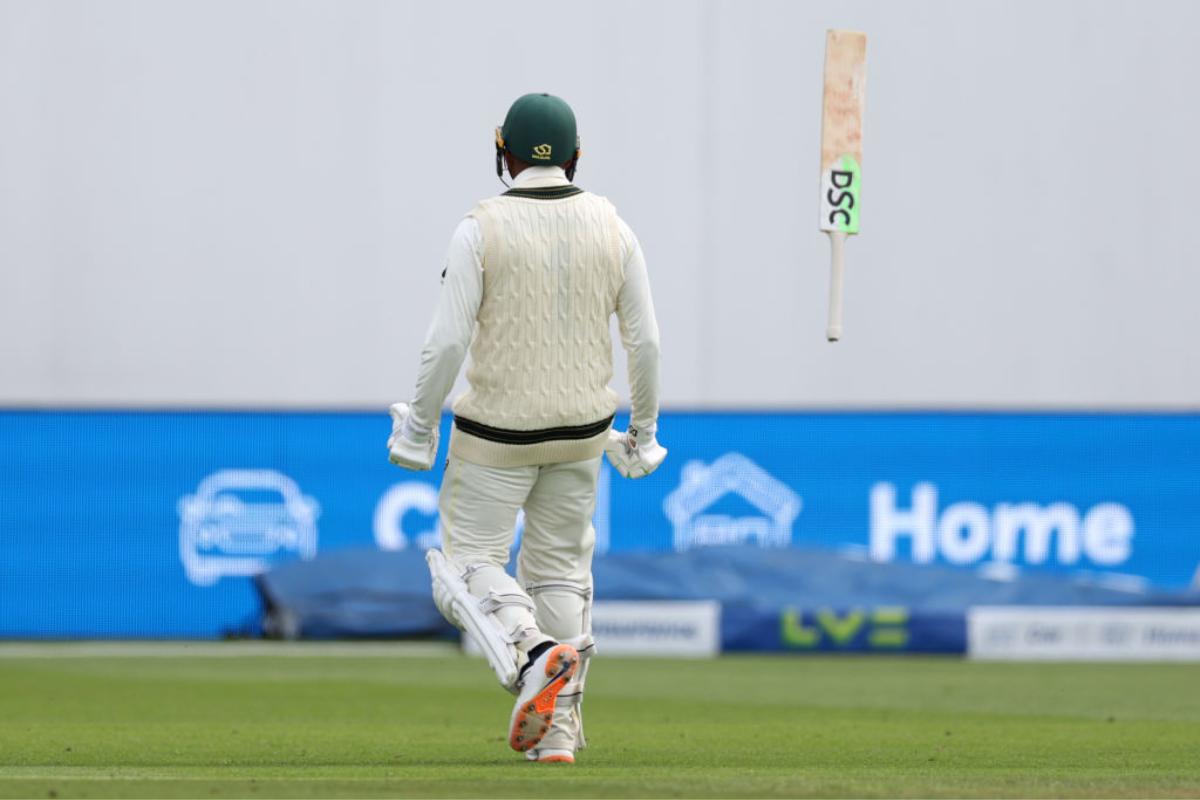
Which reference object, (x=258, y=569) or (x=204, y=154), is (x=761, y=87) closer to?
(x=204, y=154)

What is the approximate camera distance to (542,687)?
5.73 meters

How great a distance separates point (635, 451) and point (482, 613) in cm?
72

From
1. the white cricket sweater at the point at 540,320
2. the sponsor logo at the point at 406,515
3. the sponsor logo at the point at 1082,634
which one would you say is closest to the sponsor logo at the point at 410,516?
the sponsor logo at the point at 406,515

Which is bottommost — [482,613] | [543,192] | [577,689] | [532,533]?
[577,689]

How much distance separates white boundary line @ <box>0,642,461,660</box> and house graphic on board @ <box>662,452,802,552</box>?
2.37 metres

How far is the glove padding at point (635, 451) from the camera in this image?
6309 millimetres

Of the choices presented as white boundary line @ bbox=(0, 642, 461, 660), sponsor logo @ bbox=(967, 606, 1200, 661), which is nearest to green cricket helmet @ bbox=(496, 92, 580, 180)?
white boundary line @ bbox=(0, 642, 461, 660)

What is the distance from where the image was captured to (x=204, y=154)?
18.1m

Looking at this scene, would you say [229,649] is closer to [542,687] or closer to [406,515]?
[406,515]

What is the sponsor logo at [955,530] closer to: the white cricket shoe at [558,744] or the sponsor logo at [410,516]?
the sponsor logo at [410,516]

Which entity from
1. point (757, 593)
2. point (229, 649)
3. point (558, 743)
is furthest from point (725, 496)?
point (558, 743)

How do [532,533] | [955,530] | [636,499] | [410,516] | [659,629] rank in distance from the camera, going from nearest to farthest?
[532,533] → [659,629] → [410,516] → [636,499] → [955,530]

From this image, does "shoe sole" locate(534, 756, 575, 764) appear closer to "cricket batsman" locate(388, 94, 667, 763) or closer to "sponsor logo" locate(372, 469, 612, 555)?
"cricket batsman" locate(388, 94, 667, 763)

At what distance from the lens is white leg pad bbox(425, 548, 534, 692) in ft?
19.2
